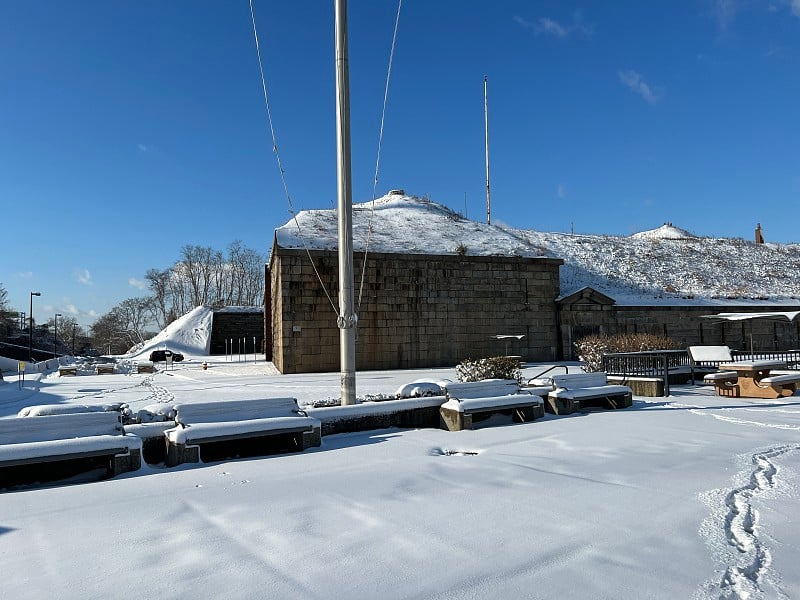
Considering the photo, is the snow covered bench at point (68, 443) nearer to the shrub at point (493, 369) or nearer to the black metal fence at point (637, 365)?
the shrub at point (493, 369)

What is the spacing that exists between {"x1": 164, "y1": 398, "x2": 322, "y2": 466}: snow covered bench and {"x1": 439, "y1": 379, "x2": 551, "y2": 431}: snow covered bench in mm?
2170

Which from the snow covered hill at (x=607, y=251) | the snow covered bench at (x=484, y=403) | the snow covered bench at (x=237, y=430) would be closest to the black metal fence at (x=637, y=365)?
the snow covered bench at (x=484, y=403)

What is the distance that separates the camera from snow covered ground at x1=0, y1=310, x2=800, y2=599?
2973mm

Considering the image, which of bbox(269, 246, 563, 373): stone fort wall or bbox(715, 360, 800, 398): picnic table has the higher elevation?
bbox(269, 246, 563, 373): stone fort wall

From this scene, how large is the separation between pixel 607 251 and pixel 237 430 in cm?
3227

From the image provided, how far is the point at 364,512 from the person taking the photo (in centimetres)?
420

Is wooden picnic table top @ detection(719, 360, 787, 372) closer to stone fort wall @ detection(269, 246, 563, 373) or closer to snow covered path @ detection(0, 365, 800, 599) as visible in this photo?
snow covered path @ detection(0, 365, 800, 599)

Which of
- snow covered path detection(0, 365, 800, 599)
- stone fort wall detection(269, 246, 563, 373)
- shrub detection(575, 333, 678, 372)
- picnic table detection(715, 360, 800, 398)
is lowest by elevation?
snow covered path detection(0, 365, 800, 599)

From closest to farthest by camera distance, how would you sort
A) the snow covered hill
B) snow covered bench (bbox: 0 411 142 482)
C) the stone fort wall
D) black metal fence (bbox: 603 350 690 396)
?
snow covered bench (bbox: 0 411 142 482) → black metal fence (bbox: 603 350 690 396) → the stone fort wall → the snow covered hill

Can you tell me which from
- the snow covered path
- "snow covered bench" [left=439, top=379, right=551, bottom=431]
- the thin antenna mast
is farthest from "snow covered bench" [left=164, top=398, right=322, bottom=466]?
"snow covered bench" [left=439, top=379, right=551, bottom=431]

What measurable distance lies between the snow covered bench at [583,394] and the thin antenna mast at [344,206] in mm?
3600

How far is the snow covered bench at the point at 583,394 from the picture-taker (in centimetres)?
952

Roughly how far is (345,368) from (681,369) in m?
9.69

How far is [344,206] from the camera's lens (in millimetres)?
8906
